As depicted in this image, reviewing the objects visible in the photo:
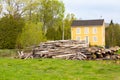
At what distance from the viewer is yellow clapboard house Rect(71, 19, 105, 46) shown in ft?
272

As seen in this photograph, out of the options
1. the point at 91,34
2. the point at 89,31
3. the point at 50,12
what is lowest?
the point at 91,34

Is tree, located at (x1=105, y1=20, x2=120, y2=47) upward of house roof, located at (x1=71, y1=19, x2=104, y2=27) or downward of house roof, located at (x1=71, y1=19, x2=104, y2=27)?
downward

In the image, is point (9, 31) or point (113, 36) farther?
point (113, 36)

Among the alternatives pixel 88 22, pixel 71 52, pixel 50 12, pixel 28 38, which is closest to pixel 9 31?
pixel 28 38

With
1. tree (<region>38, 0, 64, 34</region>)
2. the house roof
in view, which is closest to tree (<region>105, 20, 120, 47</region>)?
the house roof

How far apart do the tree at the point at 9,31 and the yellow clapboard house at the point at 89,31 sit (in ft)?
95.9

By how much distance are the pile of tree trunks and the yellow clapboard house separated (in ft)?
175

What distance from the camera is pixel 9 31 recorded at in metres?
56.2

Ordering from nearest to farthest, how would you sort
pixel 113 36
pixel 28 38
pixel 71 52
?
1. pixel 71 52
2. pixel 28 38
3. pixel 113 36

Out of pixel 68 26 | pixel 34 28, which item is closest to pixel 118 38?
pixel 68 26

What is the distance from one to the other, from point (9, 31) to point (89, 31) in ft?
107

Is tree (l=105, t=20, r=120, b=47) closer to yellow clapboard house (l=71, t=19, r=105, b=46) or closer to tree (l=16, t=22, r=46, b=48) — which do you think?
yellow clapboard house (l=71, t=19, r=105, b=46)

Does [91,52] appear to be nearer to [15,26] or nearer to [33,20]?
[15,26]

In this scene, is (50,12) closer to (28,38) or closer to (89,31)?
(89,31)
